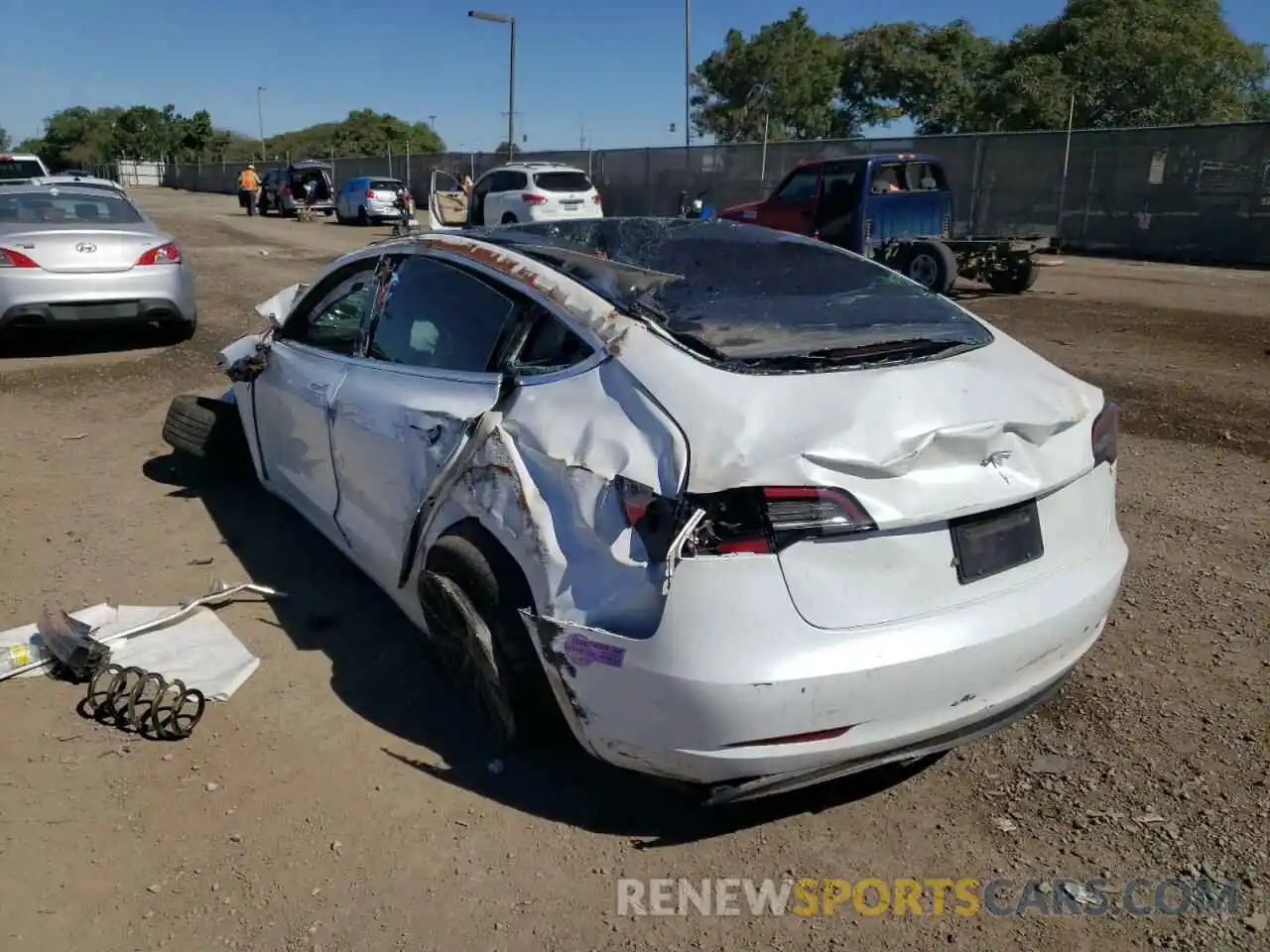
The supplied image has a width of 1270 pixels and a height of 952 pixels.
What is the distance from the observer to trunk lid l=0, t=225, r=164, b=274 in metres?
8.55

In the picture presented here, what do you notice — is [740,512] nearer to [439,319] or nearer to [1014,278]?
[439,319]

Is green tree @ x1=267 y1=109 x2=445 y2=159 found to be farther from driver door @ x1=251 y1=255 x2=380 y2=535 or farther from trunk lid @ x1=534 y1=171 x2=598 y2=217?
driver door @ x1=251 y1=255 x2=380 y2=535

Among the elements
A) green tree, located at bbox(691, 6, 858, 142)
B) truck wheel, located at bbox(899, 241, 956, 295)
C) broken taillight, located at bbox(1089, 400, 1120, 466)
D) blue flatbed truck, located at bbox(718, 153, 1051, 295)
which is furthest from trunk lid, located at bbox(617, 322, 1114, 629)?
green tree, located at bbox(691, 6, 858, 142)

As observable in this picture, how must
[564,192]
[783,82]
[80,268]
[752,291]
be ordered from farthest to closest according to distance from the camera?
[783,82]
[564,192]
[80,268]
[752,291]

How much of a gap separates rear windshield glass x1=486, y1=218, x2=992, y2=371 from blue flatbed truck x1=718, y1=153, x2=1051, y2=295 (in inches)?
393

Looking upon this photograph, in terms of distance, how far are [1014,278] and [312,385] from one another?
11.8m

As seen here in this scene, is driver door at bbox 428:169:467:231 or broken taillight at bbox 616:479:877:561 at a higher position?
driver door at bbox 428:169:467:231

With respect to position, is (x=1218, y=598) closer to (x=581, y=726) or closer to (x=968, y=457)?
(x=968, y=457)

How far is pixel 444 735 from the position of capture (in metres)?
3.38

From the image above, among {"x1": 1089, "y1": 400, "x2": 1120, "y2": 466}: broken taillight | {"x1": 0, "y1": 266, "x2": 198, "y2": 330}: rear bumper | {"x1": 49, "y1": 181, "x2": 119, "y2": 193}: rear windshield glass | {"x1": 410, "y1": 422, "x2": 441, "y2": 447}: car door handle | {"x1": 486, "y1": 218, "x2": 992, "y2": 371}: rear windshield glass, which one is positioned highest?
{"x1": 49, "y1": 181, "x2": 119, "y2": 193}: rear windshield glass

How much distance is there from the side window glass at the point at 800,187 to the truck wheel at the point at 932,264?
69.5 inches

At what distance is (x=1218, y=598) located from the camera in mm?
4227

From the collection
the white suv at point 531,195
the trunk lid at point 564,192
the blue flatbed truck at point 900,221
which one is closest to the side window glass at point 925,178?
the blue flatbed truck at point 900,221

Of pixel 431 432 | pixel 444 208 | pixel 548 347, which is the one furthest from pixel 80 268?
pixel 548 347
